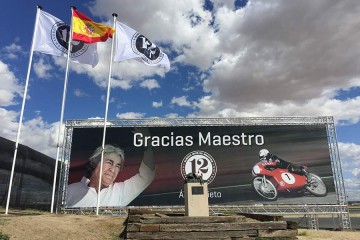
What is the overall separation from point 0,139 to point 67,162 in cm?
683

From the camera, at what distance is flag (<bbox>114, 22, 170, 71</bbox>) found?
2138cm

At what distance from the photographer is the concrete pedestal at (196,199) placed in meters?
15.9

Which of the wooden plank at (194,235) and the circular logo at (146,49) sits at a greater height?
the circular logo at (146,49)

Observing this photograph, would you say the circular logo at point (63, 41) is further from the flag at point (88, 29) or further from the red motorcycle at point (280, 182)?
the red motorcycle at point (280, 182)

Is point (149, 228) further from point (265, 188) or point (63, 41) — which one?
point (265, 188)

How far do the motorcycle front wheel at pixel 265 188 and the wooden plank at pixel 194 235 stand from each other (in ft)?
Answer: 54.9

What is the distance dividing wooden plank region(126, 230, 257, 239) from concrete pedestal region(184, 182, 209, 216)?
4023 millimetres

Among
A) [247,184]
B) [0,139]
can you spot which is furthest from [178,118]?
[0,139]

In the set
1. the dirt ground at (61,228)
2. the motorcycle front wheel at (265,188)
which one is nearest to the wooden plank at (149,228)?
the dirt ground at (61,228)

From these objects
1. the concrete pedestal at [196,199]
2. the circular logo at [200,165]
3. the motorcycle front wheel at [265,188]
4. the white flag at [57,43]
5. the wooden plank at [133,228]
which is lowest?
the wooden plank at [133,228]

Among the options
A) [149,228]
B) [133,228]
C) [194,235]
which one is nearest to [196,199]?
[194,235]

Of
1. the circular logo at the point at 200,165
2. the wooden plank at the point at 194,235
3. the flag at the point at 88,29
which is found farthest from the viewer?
the circular logo at the point at 200,165

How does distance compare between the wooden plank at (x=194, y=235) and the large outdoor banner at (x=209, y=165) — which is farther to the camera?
the large outdoor banner at (x=209, y=165)

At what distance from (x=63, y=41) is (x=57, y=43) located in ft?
1.31
